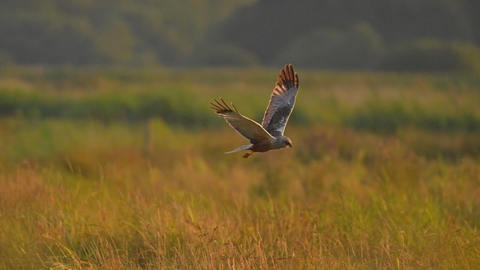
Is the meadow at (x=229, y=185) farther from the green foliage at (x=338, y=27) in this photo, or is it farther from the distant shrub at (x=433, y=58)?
the green foliage at (x=338, y=27)

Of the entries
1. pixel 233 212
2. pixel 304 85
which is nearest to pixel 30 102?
pixel 304 85

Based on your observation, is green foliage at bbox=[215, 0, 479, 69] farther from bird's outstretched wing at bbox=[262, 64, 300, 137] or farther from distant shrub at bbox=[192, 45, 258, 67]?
bird's outstretched wing at bbox=[262, 64, 300, 137]

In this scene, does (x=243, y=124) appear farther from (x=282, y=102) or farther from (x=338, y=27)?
(x=338, y=27)

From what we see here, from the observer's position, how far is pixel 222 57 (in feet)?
128

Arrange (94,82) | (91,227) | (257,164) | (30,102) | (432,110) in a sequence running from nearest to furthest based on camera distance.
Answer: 1. (91,227)
2. (257,164)
3. (432,110)
4. (30,102)
5. (94,82)

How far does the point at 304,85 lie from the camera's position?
27094mm

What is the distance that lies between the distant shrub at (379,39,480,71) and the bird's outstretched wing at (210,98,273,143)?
2681cm

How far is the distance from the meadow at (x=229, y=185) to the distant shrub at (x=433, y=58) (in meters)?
9.90

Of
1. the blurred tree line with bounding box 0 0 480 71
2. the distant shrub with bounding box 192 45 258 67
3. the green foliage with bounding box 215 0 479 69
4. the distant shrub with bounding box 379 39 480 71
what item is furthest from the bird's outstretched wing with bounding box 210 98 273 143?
the distant shrub with bounding box 192 45 258 67

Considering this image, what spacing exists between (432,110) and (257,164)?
21.9 ft

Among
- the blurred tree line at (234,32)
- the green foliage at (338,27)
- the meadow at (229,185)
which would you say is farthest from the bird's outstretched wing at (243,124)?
the green foliage at (338,27)

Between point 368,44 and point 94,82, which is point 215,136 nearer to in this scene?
point 94,82

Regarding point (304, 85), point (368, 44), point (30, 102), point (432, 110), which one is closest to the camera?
point (432, 110)

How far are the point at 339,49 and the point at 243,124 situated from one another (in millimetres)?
33681
